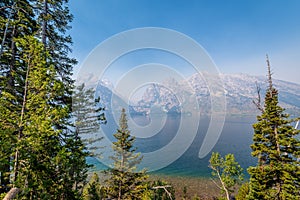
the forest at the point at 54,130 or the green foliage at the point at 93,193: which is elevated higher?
the forest at the point at 54,130

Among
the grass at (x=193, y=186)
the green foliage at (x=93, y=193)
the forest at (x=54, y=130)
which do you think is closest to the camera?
the forest at (x=54, y=130)

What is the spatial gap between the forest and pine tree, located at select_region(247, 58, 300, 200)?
0.05 meters

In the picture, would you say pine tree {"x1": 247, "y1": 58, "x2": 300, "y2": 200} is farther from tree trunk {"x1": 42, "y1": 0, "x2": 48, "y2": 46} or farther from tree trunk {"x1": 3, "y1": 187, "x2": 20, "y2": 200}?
tree trunk {"x1": 42, "y1": 0, "x2": 48, "y2": 46}

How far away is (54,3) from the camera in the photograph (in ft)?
30.5

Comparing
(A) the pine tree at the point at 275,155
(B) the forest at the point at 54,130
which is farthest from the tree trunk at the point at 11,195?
(A) the pine tree at the point at 275,155

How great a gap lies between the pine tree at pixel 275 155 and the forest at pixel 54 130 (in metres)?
0.05

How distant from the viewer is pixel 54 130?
Result: 5.91m

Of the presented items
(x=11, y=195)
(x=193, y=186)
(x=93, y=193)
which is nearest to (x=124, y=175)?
(x=93, y=193)

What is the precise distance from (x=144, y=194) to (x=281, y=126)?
12.8 metres

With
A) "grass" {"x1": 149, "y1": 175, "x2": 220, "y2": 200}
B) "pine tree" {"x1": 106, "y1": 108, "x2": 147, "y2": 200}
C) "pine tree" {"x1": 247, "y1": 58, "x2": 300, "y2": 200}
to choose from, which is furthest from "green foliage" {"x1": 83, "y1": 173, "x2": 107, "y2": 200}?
"grass" {"x1": 149, "y1": 175, "x2": 220, "y2": 200}

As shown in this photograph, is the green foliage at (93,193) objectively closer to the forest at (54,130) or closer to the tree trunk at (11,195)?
the forest at (54,130)

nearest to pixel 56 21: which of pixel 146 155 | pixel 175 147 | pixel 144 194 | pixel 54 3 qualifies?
pixel 54 3

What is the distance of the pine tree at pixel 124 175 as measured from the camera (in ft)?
49.6

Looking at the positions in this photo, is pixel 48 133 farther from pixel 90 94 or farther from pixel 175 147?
pixel 175 147
